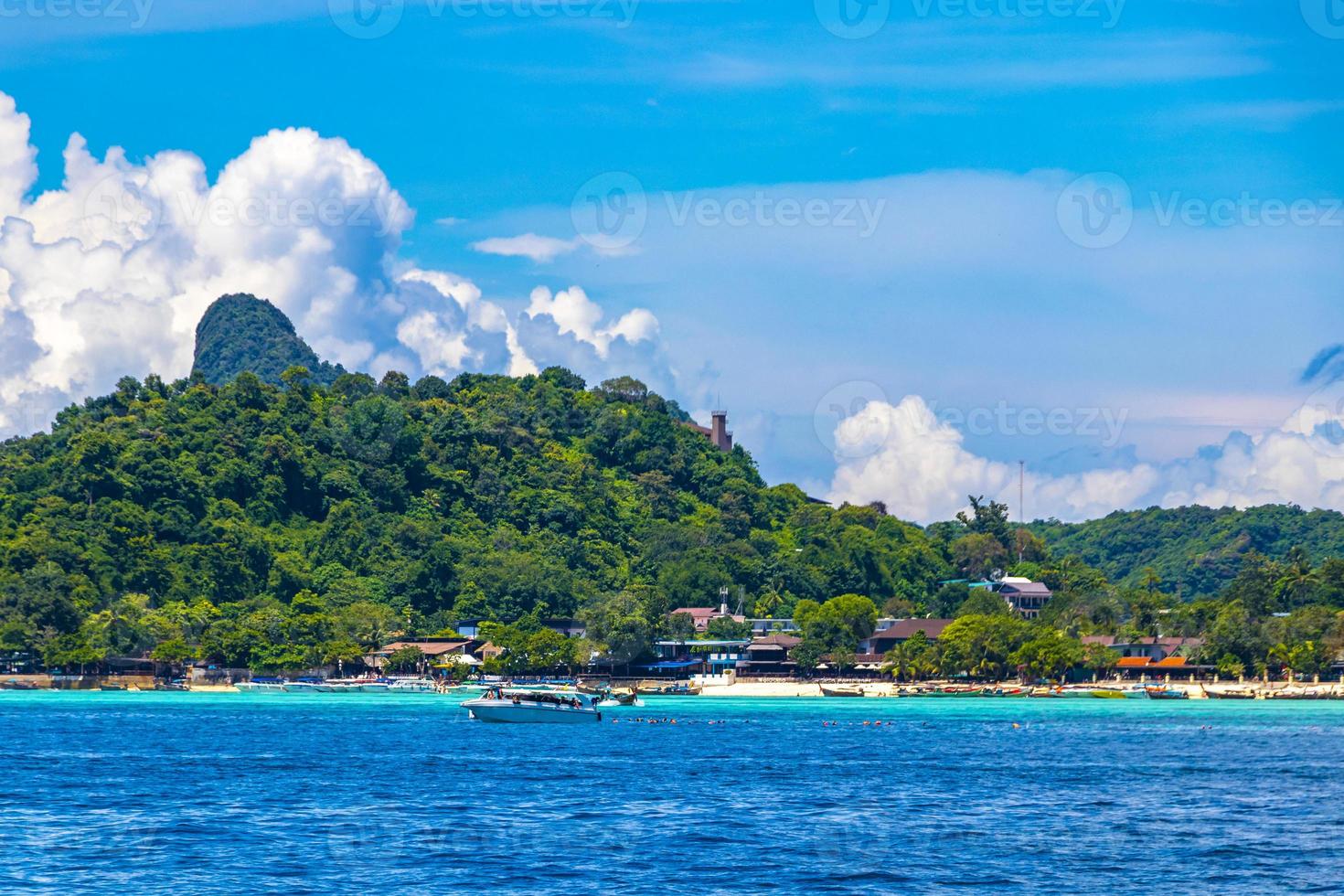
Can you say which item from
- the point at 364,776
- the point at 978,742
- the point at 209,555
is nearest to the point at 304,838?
the point at 364,776

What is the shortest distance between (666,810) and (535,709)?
52469 millimetres

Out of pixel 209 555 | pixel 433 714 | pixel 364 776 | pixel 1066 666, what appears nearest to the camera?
pixel 364 776

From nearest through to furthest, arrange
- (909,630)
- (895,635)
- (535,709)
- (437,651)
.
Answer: (535,709) → (437,651) → (895,635) → (909,630)

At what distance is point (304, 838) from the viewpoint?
45812 millimetres

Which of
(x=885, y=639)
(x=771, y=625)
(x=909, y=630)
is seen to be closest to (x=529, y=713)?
(x=885, y=639)

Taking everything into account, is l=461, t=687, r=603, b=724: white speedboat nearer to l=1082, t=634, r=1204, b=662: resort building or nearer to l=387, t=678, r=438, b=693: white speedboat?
l=387, t=678, r=438, b=693: white speedboat

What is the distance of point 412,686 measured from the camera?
16900 cm

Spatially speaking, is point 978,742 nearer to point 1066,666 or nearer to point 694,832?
point 694,832

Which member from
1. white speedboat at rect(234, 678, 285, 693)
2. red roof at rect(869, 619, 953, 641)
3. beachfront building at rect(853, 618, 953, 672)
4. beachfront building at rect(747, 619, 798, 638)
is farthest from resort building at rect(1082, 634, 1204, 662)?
white speedboat at rect(234, 678, 285, 693)

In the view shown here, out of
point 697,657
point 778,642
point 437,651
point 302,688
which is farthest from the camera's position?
point 697,657

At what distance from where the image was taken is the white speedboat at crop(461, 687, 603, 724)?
343 feet

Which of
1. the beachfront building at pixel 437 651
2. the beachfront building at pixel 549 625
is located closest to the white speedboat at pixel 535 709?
the beachfront building at pixel 437 651

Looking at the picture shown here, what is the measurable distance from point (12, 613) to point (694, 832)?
13442 cm

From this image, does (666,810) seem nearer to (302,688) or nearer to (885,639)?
(302,688)
